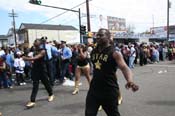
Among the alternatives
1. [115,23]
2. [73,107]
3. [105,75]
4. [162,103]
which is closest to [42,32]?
[115,23]

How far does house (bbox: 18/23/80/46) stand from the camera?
67375 millimetres

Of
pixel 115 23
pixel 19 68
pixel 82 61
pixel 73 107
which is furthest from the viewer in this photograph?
pixel 115 23

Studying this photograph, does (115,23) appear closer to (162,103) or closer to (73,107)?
(162,103)

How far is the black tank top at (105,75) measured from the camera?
14.8 feet

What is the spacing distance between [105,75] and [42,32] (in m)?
65.0

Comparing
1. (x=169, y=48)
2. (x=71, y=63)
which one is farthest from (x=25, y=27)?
(x=71, y=63)

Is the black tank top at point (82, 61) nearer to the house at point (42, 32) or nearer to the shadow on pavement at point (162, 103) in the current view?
the shadow on pavement at point (162, 103)

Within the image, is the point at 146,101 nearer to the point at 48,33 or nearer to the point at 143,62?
the point at 143,62

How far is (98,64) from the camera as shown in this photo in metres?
4.59

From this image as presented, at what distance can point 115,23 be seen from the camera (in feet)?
229

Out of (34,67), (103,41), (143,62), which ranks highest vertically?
(103,41)

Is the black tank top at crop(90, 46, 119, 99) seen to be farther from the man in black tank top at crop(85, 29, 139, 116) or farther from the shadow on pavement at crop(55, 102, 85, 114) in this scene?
the shadow on pavement at crop(55, 102, 85, 114)

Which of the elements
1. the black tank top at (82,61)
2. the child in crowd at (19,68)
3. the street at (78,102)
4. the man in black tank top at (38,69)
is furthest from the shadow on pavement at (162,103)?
the child in crowd at (19,68)

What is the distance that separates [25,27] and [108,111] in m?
65.5
